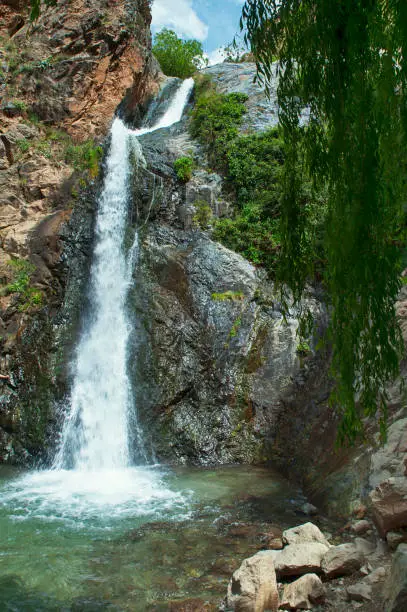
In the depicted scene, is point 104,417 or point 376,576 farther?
point 104,417

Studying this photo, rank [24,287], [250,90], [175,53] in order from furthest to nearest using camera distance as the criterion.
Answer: [175,53], [250,90], [24,287]

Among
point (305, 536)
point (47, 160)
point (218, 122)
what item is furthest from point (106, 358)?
point (218, 122)

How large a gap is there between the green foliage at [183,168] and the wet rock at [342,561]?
38.6 feet

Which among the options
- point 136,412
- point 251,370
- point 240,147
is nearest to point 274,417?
point 251,370

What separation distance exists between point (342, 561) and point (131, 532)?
9.57 ft

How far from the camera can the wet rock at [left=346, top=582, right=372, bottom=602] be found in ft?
13.7

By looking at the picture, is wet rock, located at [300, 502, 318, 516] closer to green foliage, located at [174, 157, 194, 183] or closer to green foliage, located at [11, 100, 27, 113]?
green foliage, located at [174, 157, 194, 183]

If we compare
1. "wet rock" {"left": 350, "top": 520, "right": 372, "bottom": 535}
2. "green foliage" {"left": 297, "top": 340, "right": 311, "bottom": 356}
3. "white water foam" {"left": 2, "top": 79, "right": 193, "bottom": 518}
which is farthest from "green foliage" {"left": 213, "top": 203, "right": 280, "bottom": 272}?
"wet rock" {"left": 350, "top": 520, "right": 372, "bottom": 535}

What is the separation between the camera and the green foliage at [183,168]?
14773 millimetres

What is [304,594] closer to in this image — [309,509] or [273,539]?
[273,539]

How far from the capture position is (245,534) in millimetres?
6316

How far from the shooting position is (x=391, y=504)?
4.82m

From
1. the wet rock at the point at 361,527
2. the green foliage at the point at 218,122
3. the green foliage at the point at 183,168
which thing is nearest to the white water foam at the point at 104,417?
the green foliage at the point at 183,168

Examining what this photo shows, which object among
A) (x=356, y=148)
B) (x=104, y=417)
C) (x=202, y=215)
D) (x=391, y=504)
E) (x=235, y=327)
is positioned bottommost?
(x=391, y=504)
